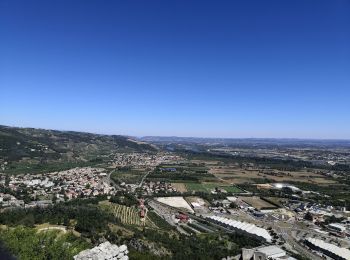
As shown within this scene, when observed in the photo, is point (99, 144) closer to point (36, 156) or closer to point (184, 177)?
point (36, 156)

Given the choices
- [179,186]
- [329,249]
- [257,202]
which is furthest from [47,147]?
[329,249]

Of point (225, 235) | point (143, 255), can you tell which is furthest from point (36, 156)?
point (143, 255)

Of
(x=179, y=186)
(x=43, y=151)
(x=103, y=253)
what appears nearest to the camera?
(x=103, y=253)

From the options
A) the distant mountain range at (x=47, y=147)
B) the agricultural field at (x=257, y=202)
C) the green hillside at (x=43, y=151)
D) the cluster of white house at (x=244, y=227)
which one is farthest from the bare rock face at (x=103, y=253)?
the distant mountain range at (x=47, y=147)

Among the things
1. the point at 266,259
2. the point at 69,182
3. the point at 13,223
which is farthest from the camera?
the point at 69,182

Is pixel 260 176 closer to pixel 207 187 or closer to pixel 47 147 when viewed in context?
pixel 207 187

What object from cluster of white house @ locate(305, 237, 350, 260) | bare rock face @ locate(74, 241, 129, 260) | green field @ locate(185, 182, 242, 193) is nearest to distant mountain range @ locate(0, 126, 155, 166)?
green field @ locate(185, 182, 242, 193)

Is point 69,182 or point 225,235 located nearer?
point 225,235
